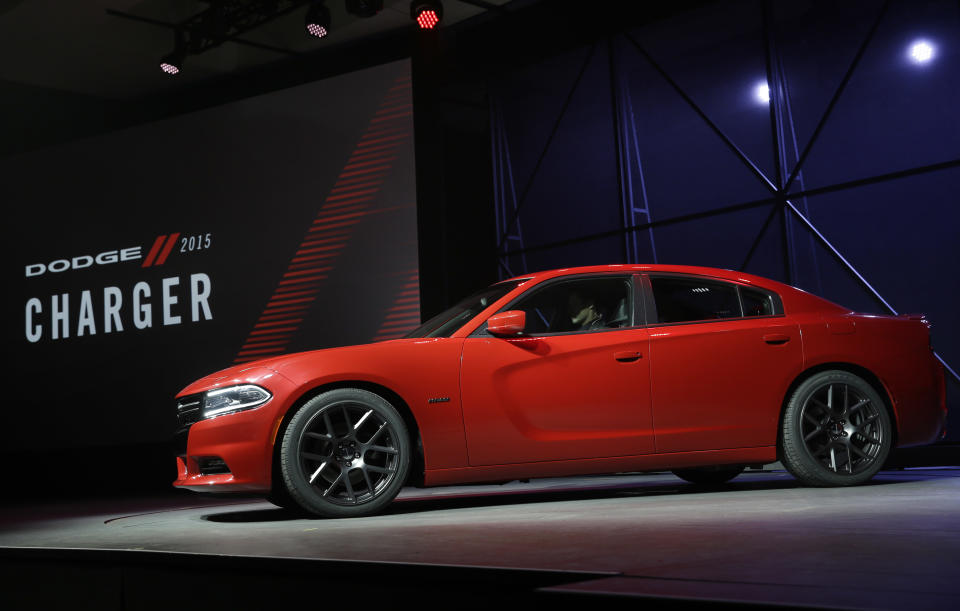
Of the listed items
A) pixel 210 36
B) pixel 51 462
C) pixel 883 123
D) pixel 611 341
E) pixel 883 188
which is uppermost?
pixel 210 36

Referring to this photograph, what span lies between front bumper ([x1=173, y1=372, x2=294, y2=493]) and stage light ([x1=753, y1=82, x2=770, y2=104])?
8071 mm

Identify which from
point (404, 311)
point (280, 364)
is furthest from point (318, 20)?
point (280, 364)

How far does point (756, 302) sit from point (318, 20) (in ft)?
22.0

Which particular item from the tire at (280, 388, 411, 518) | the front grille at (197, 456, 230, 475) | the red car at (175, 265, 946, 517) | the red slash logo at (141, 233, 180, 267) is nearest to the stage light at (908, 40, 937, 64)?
the red car at (175, 265, 946, 517)

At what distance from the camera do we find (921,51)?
999 centimetres

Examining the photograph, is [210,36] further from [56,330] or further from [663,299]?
[663,299]

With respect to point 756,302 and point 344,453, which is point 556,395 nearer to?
point 344,453

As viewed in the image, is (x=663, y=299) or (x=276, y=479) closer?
(x=276, y=479)

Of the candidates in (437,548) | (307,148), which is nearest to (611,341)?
(437,548)

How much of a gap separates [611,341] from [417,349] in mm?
1062

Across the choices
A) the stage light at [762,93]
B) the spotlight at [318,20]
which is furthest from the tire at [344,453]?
the stage light at [762,93]

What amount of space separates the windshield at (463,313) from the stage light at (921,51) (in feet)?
21.8

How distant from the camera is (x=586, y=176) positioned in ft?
41.6

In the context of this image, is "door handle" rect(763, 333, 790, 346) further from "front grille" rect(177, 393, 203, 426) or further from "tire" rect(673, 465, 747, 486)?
"front grille" rect(177, 393, 203, 426)
